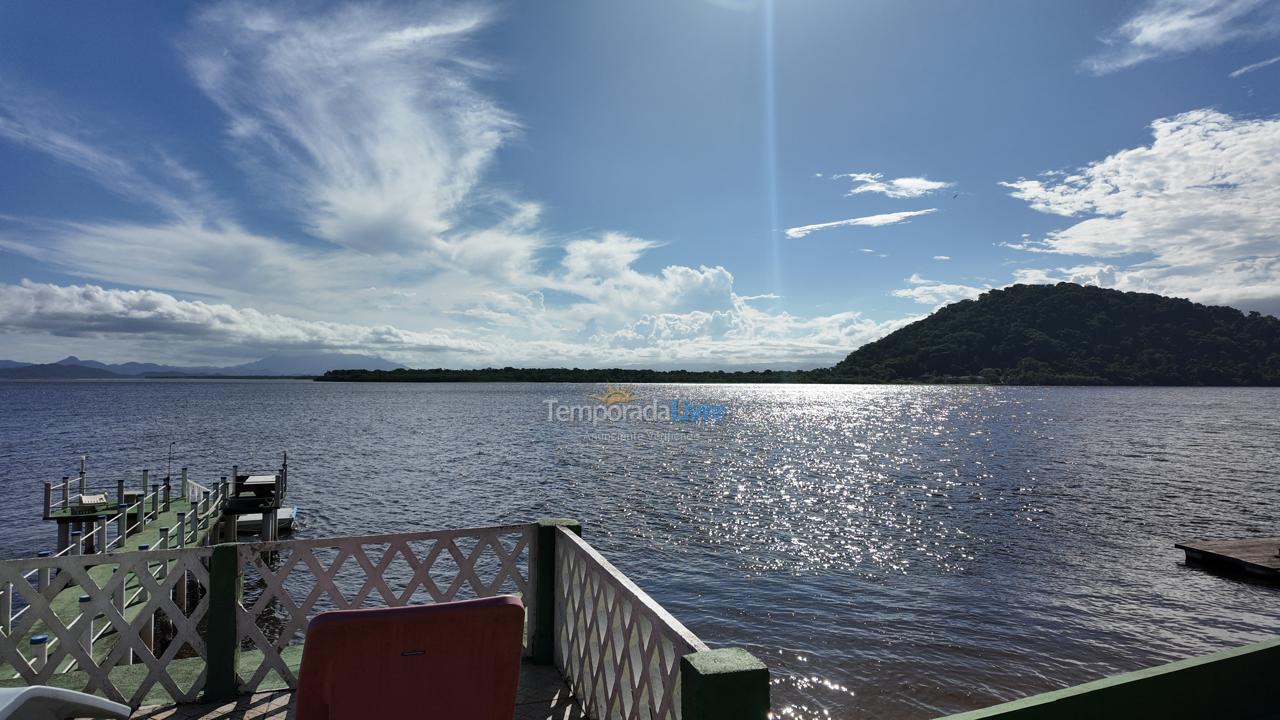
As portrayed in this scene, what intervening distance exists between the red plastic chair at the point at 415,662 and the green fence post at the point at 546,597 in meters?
2.81

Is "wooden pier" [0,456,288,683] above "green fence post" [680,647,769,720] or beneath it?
beneath

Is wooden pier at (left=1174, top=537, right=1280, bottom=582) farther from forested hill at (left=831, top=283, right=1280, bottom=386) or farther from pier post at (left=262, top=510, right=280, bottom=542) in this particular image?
forested hill at (left=831, top=283, right=1280, bottom=386)

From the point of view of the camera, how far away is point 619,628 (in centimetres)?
482

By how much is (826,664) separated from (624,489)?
20.1 meters

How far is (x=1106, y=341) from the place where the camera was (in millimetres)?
157750

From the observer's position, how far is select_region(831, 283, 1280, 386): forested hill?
153500 millimetres

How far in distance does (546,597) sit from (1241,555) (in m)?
21.6

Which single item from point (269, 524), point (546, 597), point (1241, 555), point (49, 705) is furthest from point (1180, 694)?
point (269, 524)

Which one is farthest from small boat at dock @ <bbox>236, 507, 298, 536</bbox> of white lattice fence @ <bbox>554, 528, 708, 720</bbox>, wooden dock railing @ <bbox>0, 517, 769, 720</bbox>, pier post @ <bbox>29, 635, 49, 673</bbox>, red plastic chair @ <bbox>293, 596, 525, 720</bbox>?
red plastic chair @ <bbox>293, 596, 525, 720</bbox>

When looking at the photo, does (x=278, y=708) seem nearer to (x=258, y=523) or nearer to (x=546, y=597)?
(x=546, y=597)

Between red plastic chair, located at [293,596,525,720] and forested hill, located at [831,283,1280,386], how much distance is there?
17638 cm

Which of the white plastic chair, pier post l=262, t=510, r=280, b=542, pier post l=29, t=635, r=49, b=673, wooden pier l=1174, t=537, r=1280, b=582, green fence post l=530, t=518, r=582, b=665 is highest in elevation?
the white plastic chair

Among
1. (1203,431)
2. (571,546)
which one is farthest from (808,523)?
(1203,431)

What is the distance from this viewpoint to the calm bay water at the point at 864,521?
13281 millimetres
